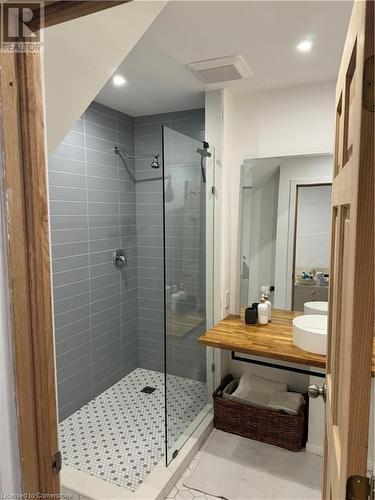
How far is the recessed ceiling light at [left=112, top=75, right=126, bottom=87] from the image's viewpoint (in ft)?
7.45

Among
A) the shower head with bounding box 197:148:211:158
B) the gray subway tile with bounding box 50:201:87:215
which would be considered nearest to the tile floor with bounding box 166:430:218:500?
the gray subway tile with bounding box 50:201:87:215

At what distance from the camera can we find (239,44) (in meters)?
1.85

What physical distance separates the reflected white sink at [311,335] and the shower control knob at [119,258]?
1677mm

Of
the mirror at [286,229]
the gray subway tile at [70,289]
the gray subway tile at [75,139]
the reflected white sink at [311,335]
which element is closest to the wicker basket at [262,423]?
the reflected white sink at [311,335]

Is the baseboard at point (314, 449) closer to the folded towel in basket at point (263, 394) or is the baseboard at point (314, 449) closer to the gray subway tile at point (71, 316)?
the folded towel in basket at point (263, 394)

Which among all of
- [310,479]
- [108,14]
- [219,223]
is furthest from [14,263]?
[310,479]

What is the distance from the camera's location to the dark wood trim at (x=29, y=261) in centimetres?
82

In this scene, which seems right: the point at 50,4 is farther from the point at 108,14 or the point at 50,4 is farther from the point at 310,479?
the point at 310,479

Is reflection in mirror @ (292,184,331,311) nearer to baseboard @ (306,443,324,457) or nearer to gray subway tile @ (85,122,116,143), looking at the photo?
baseboard @ (306,443,324,457)

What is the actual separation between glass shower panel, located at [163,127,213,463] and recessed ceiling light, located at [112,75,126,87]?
0.61 m

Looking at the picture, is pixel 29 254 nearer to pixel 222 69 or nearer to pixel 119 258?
pixel 222 69

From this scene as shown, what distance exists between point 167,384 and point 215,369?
0.61 metres

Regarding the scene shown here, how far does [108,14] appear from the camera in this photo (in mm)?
Answer: 1248

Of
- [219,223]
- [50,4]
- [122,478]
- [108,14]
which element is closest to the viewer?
[50,4]
